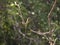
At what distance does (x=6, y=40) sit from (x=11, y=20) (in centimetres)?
35

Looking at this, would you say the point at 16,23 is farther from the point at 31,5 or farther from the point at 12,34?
the point at 31,5

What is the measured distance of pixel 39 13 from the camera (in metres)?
3.38

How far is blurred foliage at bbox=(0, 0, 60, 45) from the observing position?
3.20m

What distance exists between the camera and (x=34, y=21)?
344 cm

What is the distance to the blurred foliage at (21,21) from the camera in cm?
320

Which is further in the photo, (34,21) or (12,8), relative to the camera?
(34,21)

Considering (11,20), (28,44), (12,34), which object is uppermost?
(11,20)

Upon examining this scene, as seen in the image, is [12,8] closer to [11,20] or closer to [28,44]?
[11,20]

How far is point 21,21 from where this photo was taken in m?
3.23

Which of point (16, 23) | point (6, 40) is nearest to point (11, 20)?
point (16, 23)

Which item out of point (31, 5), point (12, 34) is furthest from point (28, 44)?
point (31, 5)

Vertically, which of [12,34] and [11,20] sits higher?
[11,20]

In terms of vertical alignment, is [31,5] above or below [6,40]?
above

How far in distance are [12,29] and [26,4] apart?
0.48m
